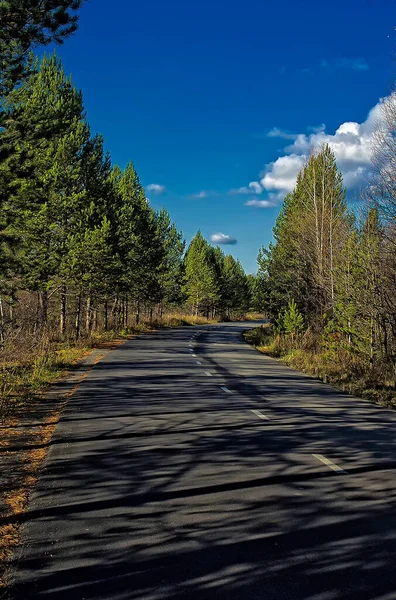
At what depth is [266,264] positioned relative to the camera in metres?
47.0

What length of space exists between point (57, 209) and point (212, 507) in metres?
21.7

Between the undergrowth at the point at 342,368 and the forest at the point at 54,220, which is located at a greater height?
the forest at the point at 54,220

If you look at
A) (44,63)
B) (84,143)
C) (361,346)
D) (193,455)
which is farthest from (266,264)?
(193,455)

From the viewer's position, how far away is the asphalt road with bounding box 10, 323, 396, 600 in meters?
3.74

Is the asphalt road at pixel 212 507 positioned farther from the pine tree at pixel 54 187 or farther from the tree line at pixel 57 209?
the pine tree at pixel 54 187

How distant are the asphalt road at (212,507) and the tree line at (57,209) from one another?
16.6 ft

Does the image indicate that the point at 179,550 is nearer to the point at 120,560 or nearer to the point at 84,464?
the point at 120,560

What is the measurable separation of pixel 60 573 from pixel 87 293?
98.1ft

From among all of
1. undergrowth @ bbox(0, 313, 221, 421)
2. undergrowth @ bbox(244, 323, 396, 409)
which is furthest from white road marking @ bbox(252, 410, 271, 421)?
undergrowth @ bbox(0, 313, 221, 421)

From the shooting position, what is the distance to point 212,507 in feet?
17.1

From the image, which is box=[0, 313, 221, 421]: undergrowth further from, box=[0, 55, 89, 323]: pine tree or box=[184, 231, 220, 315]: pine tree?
box=[184, 231, 220, 315]: pine tree

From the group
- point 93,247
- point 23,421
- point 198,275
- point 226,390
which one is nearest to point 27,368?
point 226,390

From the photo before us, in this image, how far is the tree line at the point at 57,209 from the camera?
9.87 m

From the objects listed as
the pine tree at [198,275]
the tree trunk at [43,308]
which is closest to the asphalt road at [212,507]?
the tree trunk at [43,308]
